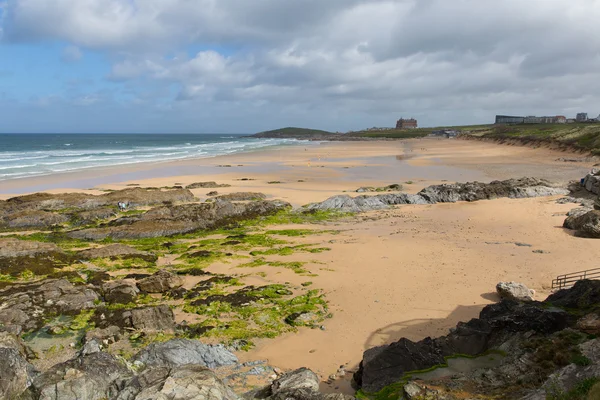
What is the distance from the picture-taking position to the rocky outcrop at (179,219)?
66.1 ft

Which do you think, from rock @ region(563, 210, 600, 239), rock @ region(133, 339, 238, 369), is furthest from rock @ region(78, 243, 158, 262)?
rock @ region(563, 210, 600, 239)

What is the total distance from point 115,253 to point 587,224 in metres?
20.0

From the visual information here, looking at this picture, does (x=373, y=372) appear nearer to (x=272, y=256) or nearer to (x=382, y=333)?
(x=382, y=333)

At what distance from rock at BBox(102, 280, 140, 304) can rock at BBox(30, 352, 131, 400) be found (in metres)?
5.62

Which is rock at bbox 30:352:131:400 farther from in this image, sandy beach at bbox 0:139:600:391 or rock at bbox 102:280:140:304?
rock at bbox 102:280:140:304

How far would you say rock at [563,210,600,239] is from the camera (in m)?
16.6

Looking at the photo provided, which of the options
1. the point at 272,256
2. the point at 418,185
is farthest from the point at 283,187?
the point at 272,256

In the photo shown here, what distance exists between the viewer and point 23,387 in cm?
671

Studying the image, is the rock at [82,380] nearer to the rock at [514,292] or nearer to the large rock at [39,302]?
the large rock at [39,302]

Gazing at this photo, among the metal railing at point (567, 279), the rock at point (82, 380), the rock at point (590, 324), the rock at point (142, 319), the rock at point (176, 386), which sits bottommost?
the rock at point (142, 319)

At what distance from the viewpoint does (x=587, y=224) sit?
16922 mm

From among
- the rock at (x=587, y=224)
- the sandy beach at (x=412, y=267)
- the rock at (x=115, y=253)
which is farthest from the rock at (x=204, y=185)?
the rock at (x=587, y=224)

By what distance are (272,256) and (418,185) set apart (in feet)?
69.3

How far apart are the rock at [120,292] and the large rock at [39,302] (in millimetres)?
345
